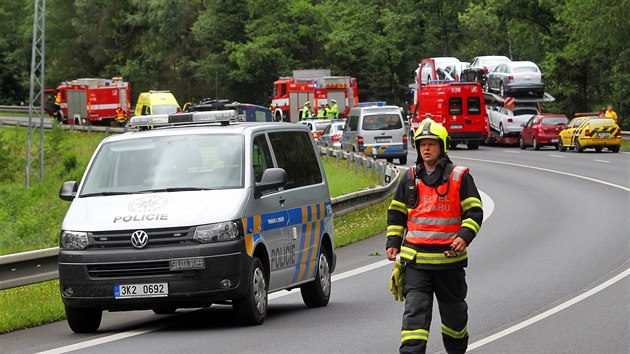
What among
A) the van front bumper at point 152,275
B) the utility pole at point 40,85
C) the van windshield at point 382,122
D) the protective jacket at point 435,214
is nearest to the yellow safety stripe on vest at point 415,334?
the protective jacket at point 435,214

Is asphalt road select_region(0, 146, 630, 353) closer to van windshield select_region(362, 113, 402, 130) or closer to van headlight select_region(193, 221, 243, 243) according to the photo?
van headlight select_region(193, 221, 243, 243)

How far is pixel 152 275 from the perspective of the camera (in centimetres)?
1182

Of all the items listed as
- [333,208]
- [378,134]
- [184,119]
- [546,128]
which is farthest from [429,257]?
[546,128]

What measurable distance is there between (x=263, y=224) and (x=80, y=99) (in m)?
76.9

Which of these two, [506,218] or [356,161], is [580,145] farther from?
[506,218]

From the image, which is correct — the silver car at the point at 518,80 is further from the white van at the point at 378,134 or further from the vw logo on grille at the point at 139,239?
the vw logo on grille at the point at 139,239

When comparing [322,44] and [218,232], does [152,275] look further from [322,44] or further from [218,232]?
[322,44]

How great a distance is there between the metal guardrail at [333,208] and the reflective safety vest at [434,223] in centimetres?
523

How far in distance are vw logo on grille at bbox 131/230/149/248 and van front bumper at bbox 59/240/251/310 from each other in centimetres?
6

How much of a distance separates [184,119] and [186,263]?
9.06ft

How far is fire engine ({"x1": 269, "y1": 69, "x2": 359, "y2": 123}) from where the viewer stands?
7044cm

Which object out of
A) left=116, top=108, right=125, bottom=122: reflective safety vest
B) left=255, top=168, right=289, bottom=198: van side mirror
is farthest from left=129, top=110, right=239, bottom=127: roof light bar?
left=116, top=108, right=125, bottom=122: reflective safety vest

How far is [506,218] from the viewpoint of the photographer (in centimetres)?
2714

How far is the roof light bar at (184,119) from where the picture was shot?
1402cm
